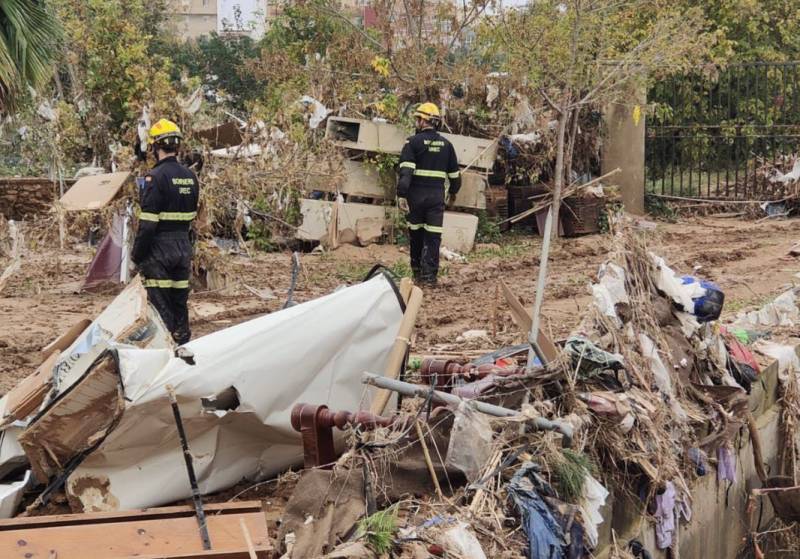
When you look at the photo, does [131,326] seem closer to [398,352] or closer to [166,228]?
[398,352]

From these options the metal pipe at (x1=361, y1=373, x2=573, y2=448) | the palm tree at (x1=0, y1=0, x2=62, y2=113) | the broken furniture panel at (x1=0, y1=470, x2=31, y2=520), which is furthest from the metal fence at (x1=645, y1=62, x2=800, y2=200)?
the broken furniture panel at (x1=0, y1=470, x2=31, y2=520)

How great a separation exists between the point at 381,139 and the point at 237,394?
9.35 meters

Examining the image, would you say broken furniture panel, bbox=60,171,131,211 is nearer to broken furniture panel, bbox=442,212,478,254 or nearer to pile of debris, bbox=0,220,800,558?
broken furniture panel, bbox=442,212,478,254

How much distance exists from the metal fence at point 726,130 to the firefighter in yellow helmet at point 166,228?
37.5ft

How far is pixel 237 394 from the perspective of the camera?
16.7ft

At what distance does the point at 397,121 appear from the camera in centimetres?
1427

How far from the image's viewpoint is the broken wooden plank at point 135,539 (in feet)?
13.6

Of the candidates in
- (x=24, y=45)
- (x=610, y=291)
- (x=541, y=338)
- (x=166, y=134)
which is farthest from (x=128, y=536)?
(x=24, y=45)

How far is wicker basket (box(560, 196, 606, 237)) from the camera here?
1522cm

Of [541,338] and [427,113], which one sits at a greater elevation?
[427,113]

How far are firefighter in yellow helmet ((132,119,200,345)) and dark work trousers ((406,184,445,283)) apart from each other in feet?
12.3

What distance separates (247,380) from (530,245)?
10.1 metres

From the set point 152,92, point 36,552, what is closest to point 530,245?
point 152,92

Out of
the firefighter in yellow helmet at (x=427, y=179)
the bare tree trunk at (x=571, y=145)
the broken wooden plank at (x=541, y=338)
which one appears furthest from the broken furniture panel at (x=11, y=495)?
the bare tree trunk at (x=571, y=145)
